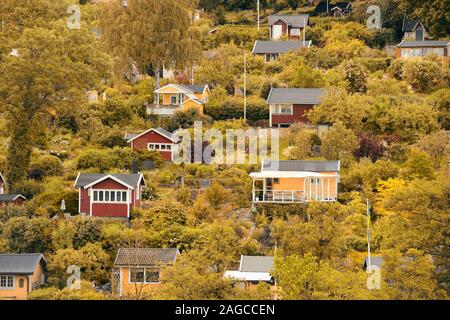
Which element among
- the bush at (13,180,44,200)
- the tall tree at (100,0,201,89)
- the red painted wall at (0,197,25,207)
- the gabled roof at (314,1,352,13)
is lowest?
the red painted wall at (0,197,25,207)

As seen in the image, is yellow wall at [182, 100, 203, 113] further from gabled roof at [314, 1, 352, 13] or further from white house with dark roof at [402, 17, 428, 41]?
gabled roof at [314, 1, 352, 13]

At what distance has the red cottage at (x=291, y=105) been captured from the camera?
51500 mm

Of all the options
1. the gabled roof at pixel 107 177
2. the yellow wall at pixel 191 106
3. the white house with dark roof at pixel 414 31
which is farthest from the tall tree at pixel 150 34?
the white house with dark roof at pixel 414 31

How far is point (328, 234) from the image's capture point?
3484cm

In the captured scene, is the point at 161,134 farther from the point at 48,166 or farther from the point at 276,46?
the point at 276,46

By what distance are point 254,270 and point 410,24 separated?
33343 mm

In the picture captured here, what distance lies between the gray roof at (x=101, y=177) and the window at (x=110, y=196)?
411 millimetres

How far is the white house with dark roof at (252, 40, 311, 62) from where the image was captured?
61.9m

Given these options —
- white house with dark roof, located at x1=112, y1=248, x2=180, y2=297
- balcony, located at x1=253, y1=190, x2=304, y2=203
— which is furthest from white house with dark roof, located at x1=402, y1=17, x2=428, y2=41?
white house with dark roof, located at x1=112, y1=248, x2=180, y2=297

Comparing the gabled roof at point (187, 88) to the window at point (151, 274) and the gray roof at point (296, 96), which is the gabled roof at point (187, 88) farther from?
the window at point (151, 274)

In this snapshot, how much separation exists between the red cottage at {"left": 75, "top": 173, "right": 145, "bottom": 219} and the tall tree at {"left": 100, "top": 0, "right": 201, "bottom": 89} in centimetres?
1403

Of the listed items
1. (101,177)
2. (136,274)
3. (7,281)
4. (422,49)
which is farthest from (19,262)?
(422,49)

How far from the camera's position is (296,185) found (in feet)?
140
